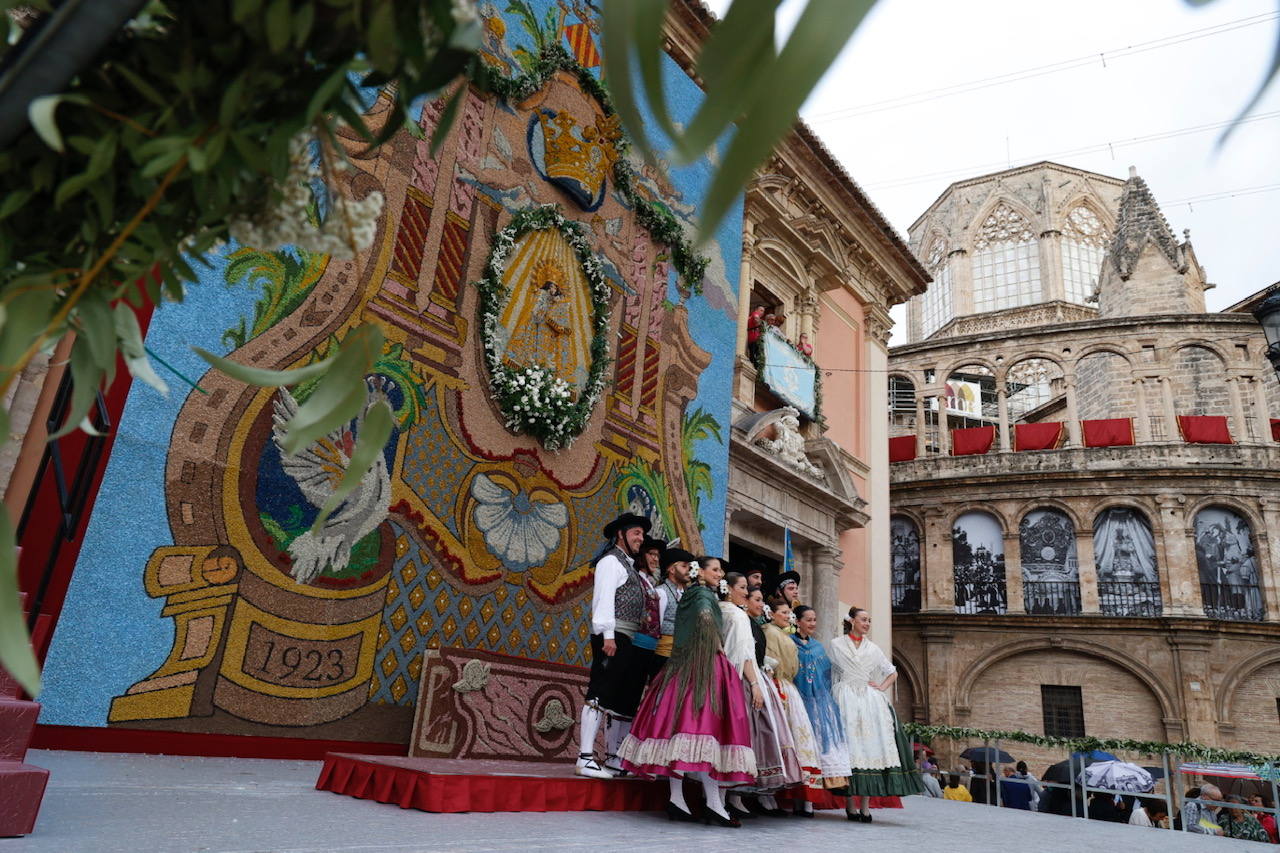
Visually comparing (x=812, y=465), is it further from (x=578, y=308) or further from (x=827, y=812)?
(x=827, y=812)

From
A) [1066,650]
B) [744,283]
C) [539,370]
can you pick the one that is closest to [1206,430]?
[1066,650]

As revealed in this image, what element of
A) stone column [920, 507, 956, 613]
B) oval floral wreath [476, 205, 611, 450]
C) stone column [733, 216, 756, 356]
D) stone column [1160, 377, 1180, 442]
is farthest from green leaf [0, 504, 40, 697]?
stone column [1160, 377, 1180, 442]

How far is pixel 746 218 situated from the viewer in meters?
13.0

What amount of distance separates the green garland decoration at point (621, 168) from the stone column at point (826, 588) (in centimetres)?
495

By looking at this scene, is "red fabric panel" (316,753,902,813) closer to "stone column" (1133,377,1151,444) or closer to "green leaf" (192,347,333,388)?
"green leaf" (192,347,333,388)

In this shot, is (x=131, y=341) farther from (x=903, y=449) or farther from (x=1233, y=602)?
(x=1233, y=602)

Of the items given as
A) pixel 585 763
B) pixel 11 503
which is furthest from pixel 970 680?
pixel 11 503

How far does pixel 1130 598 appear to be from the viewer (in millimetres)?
21188

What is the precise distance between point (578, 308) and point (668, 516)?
253 cm

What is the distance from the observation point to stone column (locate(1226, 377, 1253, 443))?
22.3 meters

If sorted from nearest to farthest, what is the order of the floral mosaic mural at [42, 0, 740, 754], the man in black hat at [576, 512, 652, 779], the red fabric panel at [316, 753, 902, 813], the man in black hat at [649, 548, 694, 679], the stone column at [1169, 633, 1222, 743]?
the red fabric panel at [316, 753, 902, 813] < the floral mosaic mural at [42, 0, 740, 754] < the man in black hat at [576, 512, 652, 779] < the man in black hat at [649, 548, 694, 679] < the stone column at [1169, 633, 1222, 743]

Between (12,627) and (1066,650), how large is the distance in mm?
24311

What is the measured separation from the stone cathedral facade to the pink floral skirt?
18.9 meters

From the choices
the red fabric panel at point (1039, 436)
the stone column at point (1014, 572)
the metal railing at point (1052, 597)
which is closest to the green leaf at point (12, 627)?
the stone column at point (1014, 572)
